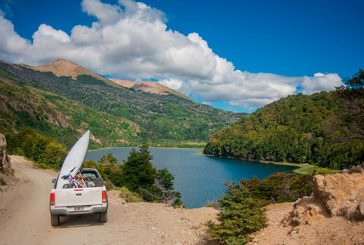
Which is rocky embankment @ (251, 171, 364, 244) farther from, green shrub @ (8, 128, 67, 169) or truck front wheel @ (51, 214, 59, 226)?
green shrub @ (8, 128, 67, 169)

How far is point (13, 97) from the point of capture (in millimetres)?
191500

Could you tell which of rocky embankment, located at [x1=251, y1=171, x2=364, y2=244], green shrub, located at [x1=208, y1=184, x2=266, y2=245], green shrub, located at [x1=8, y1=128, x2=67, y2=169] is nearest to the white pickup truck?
green shrub, located at [x1=208, y1=184, x2=266, y2=245]

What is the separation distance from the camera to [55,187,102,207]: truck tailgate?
1282cm

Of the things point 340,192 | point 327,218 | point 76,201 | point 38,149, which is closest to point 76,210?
point 76,201

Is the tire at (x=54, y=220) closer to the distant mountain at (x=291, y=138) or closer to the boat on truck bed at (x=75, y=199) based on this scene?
the boat on truck bed at (x=75, y=199)

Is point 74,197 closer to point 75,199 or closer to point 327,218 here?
point 75,199

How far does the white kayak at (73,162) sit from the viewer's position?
14.2m

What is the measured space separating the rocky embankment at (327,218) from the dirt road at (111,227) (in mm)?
2692

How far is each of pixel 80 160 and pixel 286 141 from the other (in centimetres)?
14417

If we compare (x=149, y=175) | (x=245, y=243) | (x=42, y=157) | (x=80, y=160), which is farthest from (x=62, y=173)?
(x=42, y=157)

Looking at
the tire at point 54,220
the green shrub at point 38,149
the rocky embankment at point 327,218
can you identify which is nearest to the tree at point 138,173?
the green shrub at point 38,149

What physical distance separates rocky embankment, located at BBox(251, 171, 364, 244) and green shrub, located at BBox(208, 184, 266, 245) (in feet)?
1.18

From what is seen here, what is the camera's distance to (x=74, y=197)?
12875mm

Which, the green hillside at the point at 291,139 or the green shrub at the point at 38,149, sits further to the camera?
the green hillside at the point at 291,139
